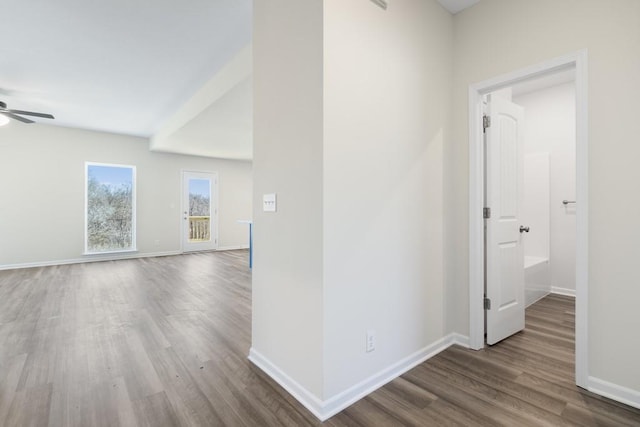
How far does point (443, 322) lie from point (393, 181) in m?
1.31

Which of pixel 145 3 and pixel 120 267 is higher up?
pixel 145 3

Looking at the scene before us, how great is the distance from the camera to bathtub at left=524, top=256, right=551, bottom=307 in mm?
3397

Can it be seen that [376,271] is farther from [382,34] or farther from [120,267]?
[120,267]

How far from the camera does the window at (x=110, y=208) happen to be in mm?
6520

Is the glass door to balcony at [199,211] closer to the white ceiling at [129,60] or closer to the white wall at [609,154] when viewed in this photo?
the white ceiling at [129,60]

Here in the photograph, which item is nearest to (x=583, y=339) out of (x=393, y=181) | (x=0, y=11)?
(x=393, y=181)

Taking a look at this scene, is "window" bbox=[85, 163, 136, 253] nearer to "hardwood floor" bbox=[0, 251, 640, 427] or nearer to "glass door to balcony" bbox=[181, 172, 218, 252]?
"glass door to balcony" bbox=[181, 172, 218, 252]

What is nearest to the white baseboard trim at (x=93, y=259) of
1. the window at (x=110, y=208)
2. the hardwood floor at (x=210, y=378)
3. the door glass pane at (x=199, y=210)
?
the window at (x=110, y=208)

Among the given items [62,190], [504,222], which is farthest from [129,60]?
[62,190]

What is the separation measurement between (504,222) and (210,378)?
2.67 m

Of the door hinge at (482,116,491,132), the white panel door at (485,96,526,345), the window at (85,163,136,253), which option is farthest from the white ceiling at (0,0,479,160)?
the window at (85,163,136,253)

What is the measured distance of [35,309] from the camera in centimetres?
341

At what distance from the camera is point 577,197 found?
187 centimetres

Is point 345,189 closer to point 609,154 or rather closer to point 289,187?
point 289,187
